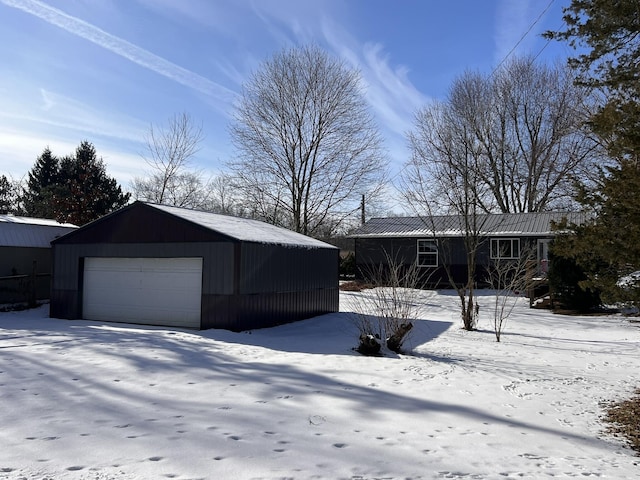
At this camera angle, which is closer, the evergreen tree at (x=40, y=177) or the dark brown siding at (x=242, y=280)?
the dark brown siding at (x=242, y=280)

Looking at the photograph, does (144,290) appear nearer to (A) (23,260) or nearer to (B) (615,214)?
(A) (23,260)

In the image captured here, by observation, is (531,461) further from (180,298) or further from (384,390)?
(180,298)

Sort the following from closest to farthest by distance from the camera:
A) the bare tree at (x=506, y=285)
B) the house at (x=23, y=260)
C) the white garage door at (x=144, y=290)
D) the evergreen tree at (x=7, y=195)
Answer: the bare tree at (x=506, y=285) → the white garage door at (x=144, y=290) → the house at (x=23, y=260) → the evergreen tree at (x=7, y=195)

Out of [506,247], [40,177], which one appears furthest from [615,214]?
[40,177]

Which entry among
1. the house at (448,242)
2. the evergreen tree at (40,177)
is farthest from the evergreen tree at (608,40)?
the evergreen tree at (40,177)

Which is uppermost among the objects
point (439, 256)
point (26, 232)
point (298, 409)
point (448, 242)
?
point (448, 242)

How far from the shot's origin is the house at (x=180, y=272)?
41.7 feet

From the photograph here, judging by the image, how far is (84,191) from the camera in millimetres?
32438

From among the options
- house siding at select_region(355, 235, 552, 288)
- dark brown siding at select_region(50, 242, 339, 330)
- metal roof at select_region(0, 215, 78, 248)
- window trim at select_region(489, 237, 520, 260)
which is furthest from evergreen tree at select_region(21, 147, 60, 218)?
window trim at select_region(489, 237, 520, 260)

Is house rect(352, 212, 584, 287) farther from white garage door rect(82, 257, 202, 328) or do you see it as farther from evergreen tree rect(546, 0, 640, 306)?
evergreen tree rect(546, 0, 640, 306)

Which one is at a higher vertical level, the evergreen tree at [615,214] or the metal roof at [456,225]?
the metal roof at [456,225]

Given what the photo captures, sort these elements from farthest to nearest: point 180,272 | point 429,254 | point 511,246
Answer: point 429,254
point 511,246
point 180,272

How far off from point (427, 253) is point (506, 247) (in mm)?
3971

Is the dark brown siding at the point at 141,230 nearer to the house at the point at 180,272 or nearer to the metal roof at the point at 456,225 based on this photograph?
the house at the point at 180,272
